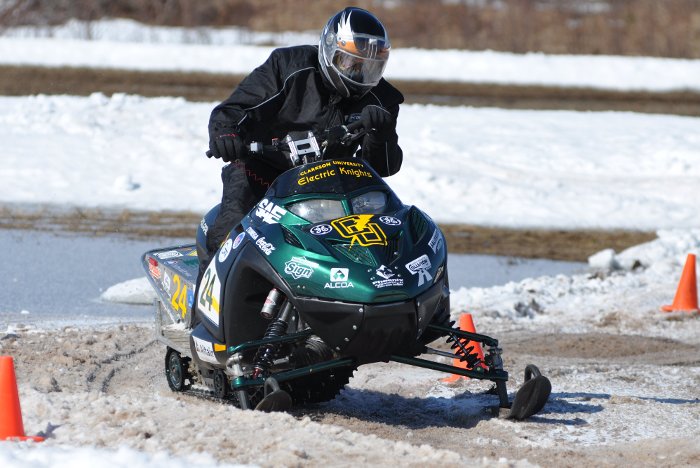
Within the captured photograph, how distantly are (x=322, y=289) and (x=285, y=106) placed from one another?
1.40 m

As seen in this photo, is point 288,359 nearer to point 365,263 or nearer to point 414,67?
point 365,263

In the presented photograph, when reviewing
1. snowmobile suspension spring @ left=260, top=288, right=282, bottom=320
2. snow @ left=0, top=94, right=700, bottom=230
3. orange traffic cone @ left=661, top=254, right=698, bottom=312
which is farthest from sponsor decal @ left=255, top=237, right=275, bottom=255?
snow @ left=0, top=94, right=700, bottom=230

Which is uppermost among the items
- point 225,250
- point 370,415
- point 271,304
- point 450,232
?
point 225,250

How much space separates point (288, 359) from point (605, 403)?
207 cm

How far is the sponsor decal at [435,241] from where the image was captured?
621 cm

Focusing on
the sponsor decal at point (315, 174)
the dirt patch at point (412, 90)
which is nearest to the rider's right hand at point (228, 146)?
the sponsor decal at point (315, 174)

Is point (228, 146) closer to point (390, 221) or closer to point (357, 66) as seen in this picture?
point (357, 66)

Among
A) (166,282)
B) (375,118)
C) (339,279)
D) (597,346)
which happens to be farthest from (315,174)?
(597,346)

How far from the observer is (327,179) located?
6.24 metres

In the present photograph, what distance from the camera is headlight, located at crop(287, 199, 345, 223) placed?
242 inches

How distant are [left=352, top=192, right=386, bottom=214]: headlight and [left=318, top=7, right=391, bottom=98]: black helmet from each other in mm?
691

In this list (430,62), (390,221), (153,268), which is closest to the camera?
(390,221)

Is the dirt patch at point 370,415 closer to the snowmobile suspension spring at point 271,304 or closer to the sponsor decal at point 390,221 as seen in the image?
the snowmobile suspension spring at point 271,304

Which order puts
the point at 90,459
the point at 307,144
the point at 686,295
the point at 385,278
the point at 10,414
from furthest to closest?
the point at 686,295 → the point at 307,144 → the point at 385,278 → the point at 10,414 → the point at 90,459
